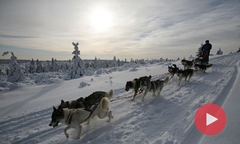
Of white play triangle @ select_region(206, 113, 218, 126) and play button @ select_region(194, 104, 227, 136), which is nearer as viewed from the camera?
play button @ select_region(194, 104, 227, 136)

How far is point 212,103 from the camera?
16.6 ft

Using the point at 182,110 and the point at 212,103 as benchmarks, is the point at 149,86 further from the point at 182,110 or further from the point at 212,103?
the point at 212,103

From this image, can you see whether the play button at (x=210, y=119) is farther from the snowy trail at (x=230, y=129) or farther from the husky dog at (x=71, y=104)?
the husky dog at (x=71, y=104)

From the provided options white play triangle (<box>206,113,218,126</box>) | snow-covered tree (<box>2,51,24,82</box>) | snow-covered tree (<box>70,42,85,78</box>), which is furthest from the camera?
snow-covered tree (<box>2,51,24,82</box>)

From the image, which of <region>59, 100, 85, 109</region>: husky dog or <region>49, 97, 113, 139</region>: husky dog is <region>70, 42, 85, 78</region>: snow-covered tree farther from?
<region>49, 97, 113, 139</region>: husky dog

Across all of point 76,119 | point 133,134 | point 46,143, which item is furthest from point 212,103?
point 46,143

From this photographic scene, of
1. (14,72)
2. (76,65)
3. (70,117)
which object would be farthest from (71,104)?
(14,72)

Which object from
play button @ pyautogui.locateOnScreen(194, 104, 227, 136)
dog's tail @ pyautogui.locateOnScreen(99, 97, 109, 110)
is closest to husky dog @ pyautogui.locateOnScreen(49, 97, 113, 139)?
dog's tail @ pyautogui.locateOnScreen(99, 97, 109, 110)

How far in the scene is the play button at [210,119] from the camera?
350 cm

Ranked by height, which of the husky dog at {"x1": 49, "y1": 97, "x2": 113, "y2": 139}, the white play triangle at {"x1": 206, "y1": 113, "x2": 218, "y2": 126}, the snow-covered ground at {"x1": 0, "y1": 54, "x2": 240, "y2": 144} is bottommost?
the snow-covered ground at {"x1": 0, "y1": 54, "x2": 240, "y2": 144}

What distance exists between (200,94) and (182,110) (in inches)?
84.2

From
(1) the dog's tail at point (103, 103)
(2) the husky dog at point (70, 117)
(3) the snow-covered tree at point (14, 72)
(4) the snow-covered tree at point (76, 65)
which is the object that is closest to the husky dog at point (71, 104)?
(2) the husky dog at point (70, 117)

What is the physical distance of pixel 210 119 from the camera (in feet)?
13.2

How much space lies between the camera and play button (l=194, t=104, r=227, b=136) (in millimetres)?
3496
